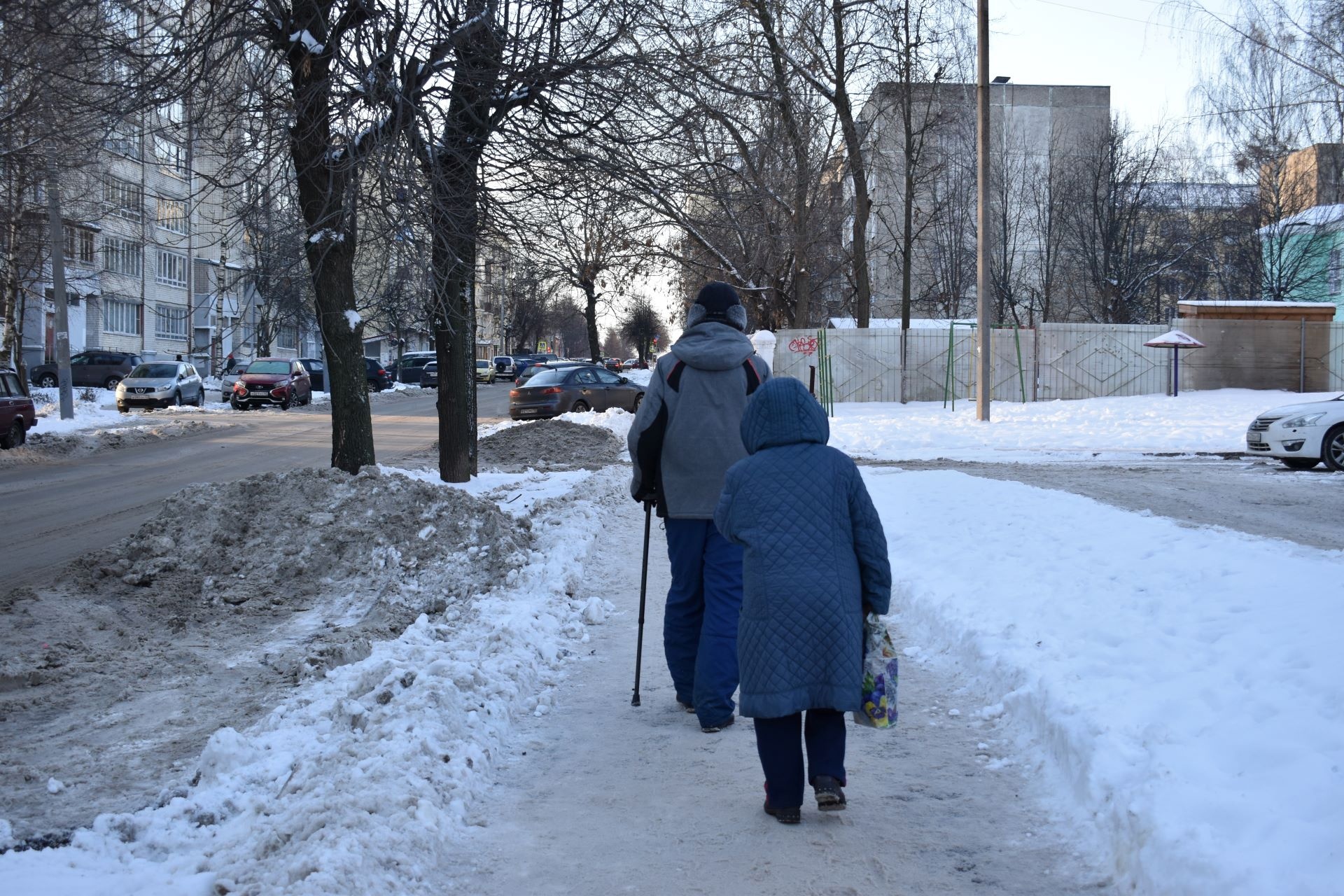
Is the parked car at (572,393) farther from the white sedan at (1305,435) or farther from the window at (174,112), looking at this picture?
the white sedan at (1305,435)

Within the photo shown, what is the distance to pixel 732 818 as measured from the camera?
14.6ft

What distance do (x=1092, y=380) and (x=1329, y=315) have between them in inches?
268

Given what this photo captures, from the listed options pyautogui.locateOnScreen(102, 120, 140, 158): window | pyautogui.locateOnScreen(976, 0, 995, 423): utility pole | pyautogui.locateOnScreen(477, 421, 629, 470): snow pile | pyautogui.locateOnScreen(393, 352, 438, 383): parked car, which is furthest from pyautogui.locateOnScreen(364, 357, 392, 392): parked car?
pyautogui.locateOnScreen(102, 120, 140, 158): window

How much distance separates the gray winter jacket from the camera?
5.66 meters

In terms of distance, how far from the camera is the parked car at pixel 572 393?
30188 mm

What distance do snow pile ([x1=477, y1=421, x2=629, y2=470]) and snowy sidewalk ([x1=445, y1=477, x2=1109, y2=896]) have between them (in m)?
11.9

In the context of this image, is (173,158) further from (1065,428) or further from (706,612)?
(1065,428)

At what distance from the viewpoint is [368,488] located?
1020 centimetres

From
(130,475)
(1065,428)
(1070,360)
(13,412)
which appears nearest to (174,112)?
(130,475)

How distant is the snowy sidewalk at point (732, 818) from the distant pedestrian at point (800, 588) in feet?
1.01

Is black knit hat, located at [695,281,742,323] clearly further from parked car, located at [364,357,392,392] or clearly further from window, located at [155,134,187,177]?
parked car, located at [364,357,392,392]

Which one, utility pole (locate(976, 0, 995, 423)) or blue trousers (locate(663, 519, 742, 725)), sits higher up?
utility pole (locate(976, 0, 995, 423))

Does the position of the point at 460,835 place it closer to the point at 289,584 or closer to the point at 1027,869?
the point at 1027,869

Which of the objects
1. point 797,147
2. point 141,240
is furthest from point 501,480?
point 141,240
